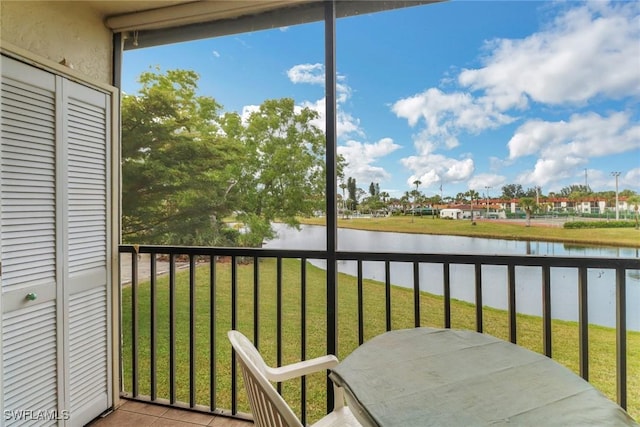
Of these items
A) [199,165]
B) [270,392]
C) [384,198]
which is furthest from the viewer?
[199,165]

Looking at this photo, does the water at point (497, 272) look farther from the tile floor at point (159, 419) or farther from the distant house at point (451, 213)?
the tile floor at point (159, 419)

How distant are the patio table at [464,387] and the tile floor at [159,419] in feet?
4.42

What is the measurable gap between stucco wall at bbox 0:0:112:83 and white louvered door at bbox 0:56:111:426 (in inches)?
8.4

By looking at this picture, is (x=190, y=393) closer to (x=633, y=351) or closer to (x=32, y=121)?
(x=32, y=121)

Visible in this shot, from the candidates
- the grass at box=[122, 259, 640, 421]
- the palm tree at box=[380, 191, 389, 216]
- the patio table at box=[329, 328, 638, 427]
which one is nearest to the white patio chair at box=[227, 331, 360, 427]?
the patio table at box=[329, 328, 638, 427]

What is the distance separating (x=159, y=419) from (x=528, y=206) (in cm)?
268

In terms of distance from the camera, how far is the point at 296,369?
50.0 inches

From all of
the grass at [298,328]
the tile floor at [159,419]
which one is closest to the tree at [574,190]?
the grass at [298,328]

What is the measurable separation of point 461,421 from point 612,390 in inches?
62.5

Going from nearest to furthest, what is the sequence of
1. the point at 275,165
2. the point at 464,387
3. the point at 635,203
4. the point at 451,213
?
the point at 464,387
the point at 635,203
the point at 451,213
the point at 275,165

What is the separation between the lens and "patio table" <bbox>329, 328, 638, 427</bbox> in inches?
32.7

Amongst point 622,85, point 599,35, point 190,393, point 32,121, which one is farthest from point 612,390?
point 32,121

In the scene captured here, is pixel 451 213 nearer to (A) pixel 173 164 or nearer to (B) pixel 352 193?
(B) pixel 352 193

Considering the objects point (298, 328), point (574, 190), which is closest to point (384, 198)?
point (574, 190)
